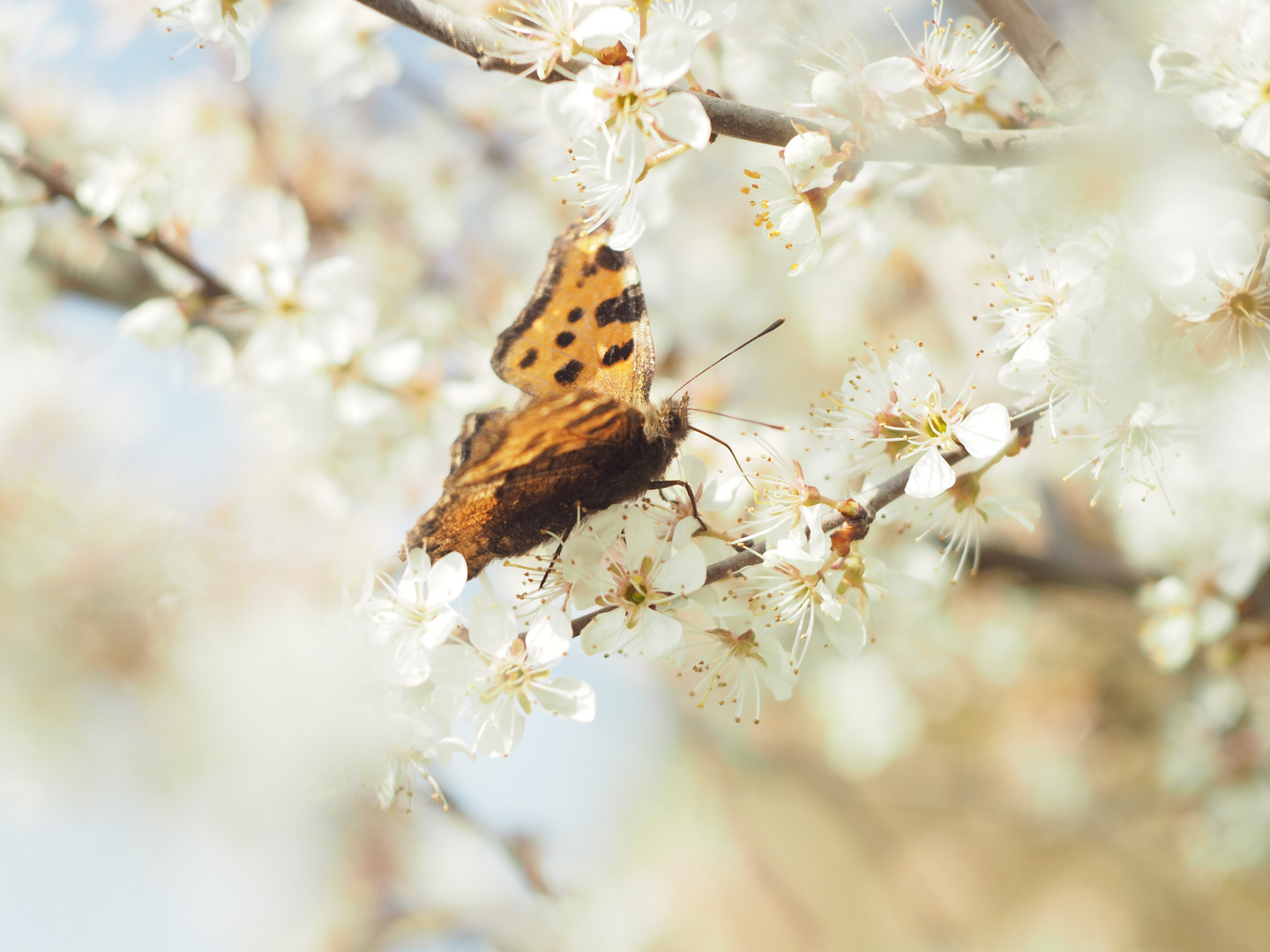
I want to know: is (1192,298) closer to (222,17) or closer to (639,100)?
→ (639,100)

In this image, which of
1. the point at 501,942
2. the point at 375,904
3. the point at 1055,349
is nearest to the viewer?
the point at 1055,349

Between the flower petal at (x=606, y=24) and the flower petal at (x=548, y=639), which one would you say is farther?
the flower petal at (x=548, y=639)

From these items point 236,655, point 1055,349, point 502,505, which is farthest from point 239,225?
point 1055,349

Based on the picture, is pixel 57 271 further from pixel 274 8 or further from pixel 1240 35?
pixel 1240 35

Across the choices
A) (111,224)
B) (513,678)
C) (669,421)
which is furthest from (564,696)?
(111,224)

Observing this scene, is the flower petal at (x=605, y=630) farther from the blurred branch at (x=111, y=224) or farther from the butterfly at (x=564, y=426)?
the blurred branch at (x=111, y=224)

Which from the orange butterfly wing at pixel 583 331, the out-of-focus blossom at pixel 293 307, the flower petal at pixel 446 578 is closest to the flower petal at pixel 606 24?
the orange butterfly wing at pixel 583 331
